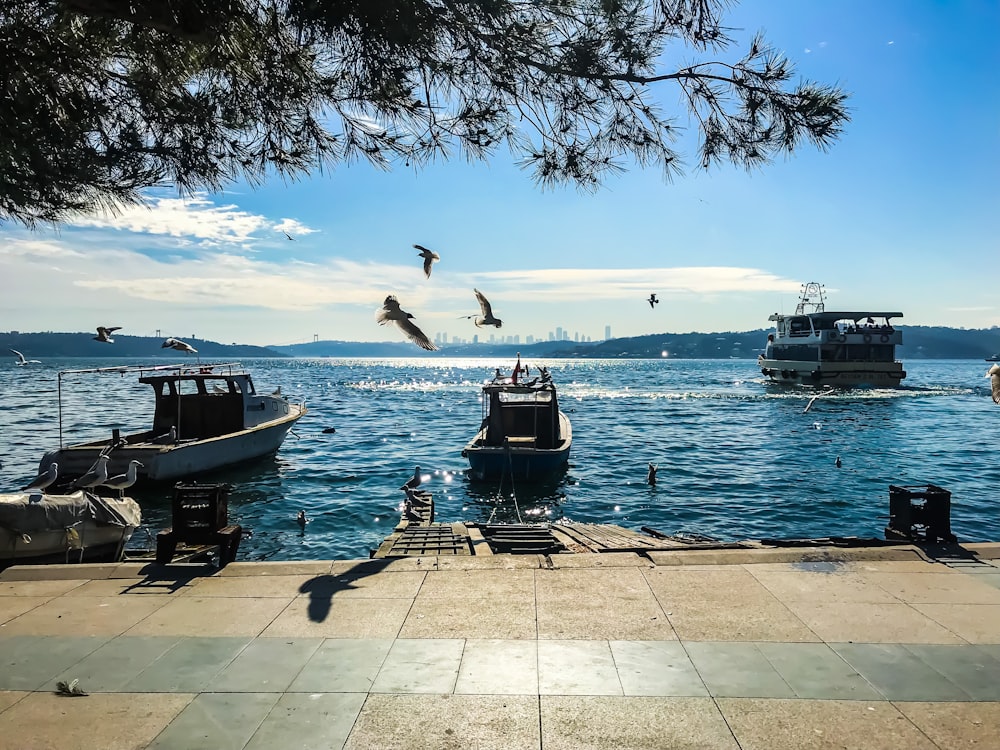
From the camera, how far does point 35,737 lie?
3840mm

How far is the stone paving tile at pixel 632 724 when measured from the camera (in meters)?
3.73

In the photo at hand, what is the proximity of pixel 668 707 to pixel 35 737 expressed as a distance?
4.10 metres

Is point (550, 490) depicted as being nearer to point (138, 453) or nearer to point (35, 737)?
point (138, 453)

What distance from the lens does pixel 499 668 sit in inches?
184

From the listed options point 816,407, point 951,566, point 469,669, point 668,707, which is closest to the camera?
point 668,707

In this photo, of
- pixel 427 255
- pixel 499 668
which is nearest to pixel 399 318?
pixel 427 255

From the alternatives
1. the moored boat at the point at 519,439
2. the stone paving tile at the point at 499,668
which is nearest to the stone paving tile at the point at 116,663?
the stone paving tile at the point at 499,668

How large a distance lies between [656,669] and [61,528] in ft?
26.5

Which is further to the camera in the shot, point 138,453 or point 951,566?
point 138,453

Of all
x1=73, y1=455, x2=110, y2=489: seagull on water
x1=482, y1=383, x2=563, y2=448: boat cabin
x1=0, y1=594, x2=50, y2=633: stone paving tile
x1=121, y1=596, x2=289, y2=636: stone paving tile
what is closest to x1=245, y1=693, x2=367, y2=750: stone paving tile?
x1=121, y1=596, x2=289, y2=636: stone paving tile

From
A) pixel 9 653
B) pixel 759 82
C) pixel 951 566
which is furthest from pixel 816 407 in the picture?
pixel 9 653

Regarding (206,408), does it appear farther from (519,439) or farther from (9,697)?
(9,697)

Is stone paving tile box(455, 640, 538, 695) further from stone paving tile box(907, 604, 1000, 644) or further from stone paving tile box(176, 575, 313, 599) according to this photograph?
stone paving tile box(907, 604, 1000, 644)

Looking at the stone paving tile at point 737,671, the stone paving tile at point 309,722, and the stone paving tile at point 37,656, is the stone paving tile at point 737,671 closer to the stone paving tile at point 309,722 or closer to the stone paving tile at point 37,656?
the stone paving tile at point 309,722
